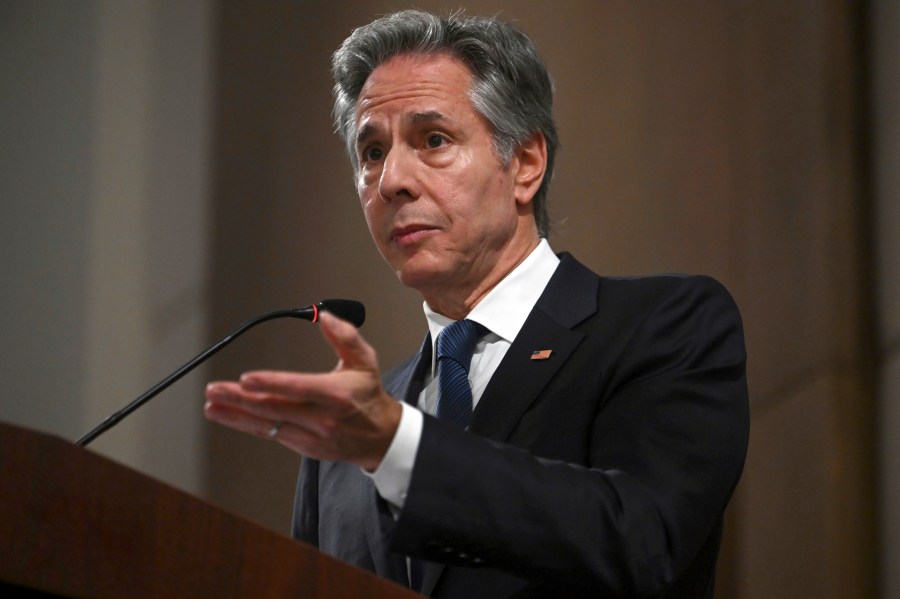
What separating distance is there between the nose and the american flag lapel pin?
381mm

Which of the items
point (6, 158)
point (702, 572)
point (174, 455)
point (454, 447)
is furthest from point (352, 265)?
point (454, 447)

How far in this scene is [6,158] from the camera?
3.35m

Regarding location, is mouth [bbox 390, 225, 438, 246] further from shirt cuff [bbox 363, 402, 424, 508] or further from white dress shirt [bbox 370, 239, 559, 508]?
shirt cuff [bbox 363, 402, 424, 508]

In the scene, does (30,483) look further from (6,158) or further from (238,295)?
(6,158)

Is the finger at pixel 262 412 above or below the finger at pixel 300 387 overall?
below

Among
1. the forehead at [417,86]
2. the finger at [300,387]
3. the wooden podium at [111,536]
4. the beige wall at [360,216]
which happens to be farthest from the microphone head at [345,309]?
the beige wall at [360,216]

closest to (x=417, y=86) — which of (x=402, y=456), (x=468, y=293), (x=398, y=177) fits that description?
(x=398, y=177)

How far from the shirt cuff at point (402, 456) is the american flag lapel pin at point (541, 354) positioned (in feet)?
1.89

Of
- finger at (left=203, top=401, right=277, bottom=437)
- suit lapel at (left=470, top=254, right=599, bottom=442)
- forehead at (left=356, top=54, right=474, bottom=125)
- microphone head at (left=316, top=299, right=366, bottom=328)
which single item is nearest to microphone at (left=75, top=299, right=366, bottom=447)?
microphone head at (left=316, top=299, right=366, bottom=328)

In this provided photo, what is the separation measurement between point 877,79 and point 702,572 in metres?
1.58

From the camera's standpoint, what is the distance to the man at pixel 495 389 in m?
1.03

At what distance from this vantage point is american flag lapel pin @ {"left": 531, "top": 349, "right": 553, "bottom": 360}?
5.25ft

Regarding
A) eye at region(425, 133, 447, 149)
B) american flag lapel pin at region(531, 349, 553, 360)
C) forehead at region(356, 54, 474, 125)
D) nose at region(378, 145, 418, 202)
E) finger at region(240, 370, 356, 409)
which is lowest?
american flag lapel pin at region(531, 349, 553, 360)

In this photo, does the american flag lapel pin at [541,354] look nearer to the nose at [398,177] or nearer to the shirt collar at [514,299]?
the shirt collar at [514,299]
